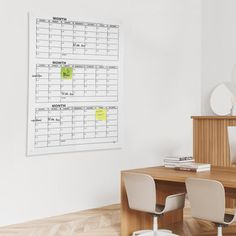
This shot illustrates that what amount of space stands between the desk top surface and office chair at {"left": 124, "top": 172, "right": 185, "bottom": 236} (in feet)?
0.49

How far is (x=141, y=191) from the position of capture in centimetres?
444

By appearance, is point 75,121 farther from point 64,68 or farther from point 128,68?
point 128,68

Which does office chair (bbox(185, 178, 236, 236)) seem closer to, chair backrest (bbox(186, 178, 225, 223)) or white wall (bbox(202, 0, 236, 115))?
chair backrest (bbox(186, 178, 225, 223))

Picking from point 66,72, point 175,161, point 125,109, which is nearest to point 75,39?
point 66,72

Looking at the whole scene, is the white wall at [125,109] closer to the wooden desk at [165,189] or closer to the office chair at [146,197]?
the wooden desk at [165,189]

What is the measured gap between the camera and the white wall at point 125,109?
17.8ft

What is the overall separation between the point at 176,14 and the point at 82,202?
2.90 metres

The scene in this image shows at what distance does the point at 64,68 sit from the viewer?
588cm

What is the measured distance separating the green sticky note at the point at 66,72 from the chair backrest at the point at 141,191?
5.85 feet

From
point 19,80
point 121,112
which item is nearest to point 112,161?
point 121,112

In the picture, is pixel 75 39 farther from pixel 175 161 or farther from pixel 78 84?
pixel 175 161

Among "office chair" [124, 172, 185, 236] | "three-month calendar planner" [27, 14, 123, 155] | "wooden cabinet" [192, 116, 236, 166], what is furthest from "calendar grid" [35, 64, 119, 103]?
"office chair" [124, 172, 185, 236]

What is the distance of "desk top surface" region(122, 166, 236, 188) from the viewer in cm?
410

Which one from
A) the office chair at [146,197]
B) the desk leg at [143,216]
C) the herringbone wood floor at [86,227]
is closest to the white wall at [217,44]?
the herringbone wood floor at [86,227]
